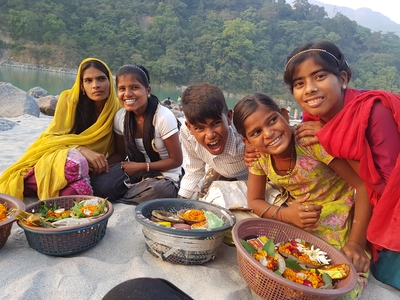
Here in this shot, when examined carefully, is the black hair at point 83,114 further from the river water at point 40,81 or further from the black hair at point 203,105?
the river water at point 40,81

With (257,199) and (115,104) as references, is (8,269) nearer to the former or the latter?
(257,199)

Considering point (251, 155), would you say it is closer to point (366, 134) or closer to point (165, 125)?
point (366, 134)

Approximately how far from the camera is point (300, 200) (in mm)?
2041

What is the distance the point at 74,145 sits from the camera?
9.36 ft

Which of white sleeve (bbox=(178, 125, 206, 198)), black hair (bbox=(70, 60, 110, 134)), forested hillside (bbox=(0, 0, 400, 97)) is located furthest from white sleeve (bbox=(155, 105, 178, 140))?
forested hillside (bbox=(0, 0, 400, 97))

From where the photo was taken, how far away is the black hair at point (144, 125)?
283cm

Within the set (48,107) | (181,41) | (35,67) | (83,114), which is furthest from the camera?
(181,41)

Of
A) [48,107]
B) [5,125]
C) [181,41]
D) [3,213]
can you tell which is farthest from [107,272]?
[181,41]

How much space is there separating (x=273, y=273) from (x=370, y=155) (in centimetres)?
82

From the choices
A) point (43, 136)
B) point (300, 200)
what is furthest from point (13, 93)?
point (300, 200)

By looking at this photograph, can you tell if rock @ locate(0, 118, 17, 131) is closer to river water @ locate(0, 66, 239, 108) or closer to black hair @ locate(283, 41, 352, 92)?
black hair @ locate(283, 41, 352, 92)

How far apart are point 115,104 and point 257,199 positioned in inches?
68.9

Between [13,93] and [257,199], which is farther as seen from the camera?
[13,93]

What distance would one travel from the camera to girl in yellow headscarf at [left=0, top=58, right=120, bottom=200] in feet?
8.39
